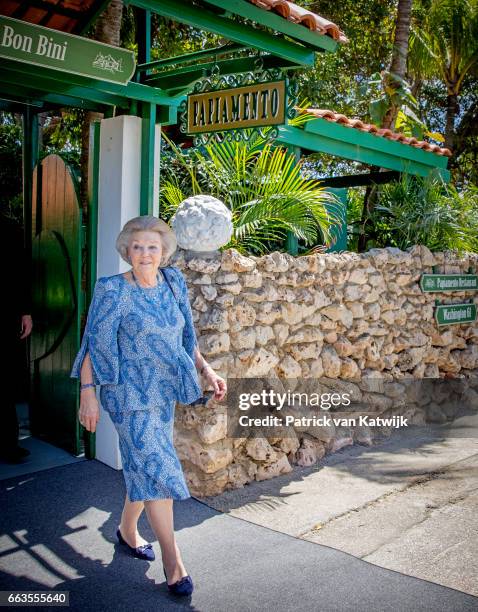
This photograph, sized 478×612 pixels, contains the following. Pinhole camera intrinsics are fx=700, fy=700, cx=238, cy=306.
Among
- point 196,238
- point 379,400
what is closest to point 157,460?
point 196,238

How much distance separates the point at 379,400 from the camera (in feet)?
Result: 23.0

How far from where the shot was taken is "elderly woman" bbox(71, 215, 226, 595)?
11.5 ft

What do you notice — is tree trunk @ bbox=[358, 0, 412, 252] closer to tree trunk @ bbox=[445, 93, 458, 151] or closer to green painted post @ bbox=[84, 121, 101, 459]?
green painted post @ bbox=[84, 121, 101, 459]

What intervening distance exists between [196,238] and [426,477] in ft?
8.72

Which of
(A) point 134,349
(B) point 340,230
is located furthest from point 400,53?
(A) point 134,349

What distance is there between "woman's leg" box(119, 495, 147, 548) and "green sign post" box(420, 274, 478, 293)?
4703mm

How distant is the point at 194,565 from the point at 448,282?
16.9 feet

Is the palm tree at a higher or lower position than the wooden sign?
higher

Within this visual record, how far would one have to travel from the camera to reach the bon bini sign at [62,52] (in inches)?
156

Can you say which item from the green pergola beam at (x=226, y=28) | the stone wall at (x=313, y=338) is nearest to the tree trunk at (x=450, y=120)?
the stone wall at (x=313, y=338)

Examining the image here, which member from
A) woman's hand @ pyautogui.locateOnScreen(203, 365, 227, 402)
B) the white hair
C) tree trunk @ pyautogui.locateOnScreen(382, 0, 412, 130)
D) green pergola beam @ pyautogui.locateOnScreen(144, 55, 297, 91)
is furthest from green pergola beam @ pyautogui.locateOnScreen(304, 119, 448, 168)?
woman's hand @ pyautogui.locateOnScreen(203, 365, 227, 402)

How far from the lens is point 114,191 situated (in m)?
5.17

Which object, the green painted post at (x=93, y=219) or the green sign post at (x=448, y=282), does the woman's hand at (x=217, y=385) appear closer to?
the green painted post at (x=93, y=219)

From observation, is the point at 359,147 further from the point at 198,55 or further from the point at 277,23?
the point at 277,23
